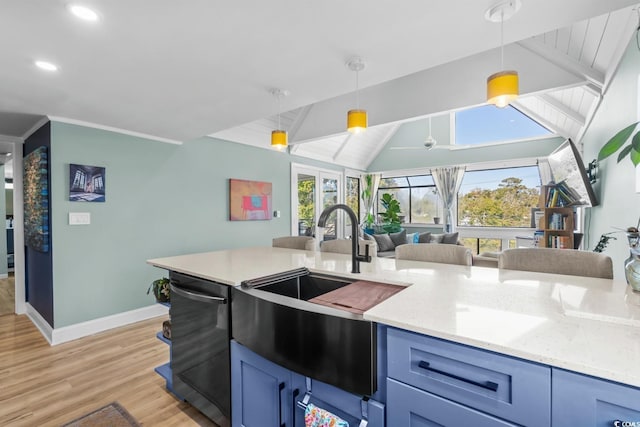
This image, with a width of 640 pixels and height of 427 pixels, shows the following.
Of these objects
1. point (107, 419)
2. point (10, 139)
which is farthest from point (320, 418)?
point (10, 139)

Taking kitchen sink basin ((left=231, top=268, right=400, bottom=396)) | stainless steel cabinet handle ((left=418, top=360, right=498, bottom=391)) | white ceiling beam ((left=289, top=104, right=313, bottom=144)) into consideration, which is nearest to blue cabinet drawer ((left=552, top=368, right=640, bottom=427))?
stainless steel cabinet handle ((left=418, top=360, right=498, bottom=391))

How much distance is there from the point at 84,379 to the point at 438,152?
7.25m

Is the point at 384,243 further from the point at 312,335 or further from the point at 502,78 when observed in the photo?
the point at 312,335

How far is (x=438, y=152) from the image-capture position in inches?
279

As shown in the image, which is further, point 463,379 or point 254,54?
point 254,54

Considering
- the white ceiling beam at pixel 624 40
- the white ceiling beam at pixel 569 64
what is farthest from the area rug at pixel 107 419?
the white ceiling beam at pixel 569 64

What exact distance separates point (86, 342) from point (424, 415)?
134 inches

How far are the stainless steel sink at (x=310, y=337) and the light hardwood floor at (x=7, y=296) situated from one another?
4461 millimetres

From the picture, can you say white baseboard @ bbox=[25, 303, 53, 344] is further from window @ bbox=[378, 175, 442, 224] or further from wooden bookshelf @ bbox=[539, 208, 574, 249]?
window @ bbox=[378, 175, 442, 224]

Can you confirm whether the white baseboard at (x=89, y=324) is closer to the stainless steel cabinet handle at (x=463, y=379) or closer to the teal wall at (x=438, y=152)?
the stainless steel cabinet handle at (x=463, y=379)

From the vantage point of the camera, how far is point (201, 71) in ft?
6.59

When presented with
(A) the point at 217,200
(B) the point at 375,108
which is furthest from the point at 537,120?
(A) the point at 217,200

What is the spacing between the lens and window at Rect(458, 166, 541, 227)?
6160mm

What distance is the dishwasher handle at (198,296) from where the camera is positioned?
1.50 metres
